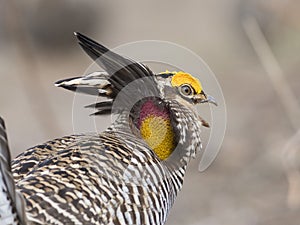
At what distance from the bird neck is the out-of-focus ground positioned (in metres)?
0.58

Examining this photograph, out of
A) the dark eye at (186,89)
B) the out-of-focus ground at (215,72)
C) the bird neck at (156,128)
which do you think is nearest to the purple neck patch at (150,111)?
the bird neck at (156,128)

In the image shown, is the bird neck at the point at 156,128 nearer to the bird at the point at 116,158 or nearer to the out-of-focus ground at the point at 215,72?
the bird at the point at 116,158

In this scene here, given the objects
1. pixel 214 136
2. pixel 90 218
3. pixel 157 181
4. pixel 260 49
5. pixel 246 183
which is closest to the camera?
pixel 90 218

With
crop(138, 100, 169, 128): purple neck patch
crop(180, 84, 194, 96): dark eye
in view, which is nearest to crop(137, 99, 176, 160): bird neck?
crop(138, 100, 169, 128): purple neck patch

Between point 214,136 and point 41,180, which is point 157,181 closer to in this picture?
point 41,180

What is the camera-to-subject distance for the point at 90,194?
11.2ft

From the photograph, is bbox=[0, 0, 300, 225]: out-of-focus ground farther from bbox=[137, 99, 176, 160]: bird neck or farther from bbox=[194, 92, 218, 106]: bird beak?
bbox=[137, 99, 176, 160]: bird neck

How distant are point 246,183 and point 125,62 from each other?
306cm

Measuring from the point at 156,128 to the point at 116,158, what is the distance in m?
0.54

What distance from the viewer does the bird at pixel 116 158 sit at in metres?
3.32

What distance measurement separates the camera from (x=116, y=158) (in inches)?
145

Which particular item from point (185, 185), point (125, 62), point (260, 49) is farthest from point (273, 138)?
point (125, 62)

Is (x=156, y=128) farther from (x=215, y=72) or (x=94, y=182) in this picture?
(x=215, y=72)

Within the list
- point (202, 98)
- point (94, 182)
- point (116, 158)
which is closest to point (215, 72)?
point (202, 98)
